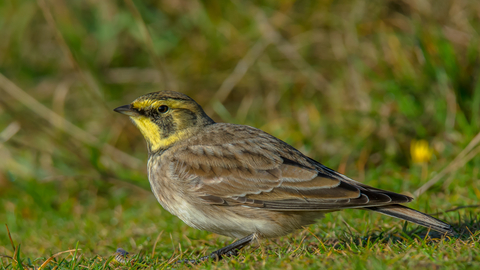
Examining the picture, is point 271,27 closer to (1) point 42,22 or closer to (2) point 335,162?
(2) point 335,162

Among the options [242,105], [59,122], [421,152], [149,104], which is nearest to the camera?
[149,104]

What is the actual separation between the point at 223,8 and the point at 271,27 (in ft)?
3.69

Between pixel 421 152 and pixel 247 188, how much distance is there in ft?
9.74

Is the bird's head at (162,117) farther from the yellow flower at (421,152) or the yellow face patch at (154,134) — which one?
the yellow flower at (421,152)

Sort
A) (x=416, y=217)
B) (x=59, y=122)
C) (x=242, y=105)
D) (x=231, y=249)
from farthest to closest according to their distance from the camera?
(x=242, y=105), (x=59, y=122), (x=231, y=249), (x=416, y=217)

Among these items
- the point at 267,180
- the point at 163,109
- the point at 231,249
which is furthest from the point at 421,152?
the point at 163,109

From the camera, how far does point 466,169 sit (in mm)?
5668

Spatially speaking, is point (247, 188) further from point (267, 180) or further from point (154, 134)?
point (154, 134)

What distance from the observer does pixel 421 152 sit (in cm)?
607

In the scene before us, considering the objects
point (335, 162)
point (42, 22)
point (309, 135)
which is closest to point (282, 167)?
point (335, 162)

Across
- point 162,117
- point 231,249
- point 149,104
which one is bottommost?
point 231,249

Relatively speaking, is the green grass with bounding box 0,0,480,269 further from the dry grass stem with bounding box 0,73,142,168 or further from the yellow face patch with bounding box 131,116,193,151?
the yellow face patch with bounding box 131,116,193,151

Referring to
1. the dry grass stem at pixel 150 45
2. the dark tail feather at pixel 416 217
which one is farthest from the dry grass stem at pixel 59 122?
the dark tail feather at pixel 416 217

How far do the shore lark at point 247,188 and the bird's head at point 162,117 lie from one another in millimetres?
15
